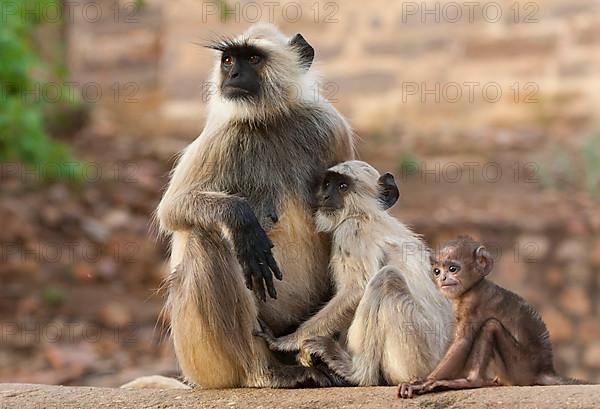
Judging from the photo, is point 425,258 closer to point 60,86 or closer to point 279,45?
point 279,45

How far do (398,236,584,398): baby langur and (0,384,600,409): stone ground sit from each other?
7 centimetres

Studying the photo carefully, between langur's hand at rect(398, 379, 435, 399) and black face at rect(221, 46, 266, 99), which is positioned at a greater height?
black face at rect(221, 46, 266, 99)

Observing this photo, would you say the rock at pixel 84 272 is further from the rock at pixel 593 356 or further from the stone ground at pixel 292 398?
the stone ground at pixel 292 398

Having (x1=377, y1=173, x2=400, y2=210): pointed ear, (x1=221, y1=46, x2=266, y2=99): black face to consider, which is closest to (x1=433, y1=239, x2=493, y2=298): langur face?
(x1=377, y1=173, x2=400, y2=210): pointed ear

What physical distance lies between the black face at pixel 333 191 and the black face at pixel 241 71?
1.74ft

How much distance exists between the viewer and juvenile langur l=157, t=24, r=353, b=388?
4766mm

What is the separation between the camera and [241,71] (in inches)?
205

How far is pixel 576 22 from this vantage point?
1091 centimetres

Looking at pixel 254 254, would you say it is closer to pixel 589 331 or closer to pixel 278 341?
pixel 278 341

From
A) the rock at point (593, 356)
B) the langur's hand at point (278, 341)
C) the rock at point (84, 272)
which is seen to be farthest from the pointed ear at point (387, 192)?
the rock at point (84, 272)

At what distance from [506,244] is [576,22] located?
8.61 feet

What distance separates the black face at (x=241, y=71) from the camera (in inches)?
203

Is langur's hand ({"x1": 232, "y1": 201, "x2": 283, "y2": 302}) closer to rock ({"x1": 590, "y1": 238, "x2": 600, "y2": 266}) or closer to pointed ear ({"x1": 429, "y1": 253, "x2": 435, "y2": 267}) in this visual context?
pointed ear ({"x1": 429, "y1": 253, "x2": 435, "y2": 267})

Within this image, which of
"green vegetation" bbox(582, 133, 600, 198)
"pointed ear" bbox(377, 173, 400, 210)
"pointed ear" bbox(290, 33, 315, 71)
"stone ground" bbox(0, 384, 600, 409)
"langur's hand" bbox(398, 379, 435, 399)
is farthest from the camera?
"green vegetation" bbox(582, 133, 600, 198)
